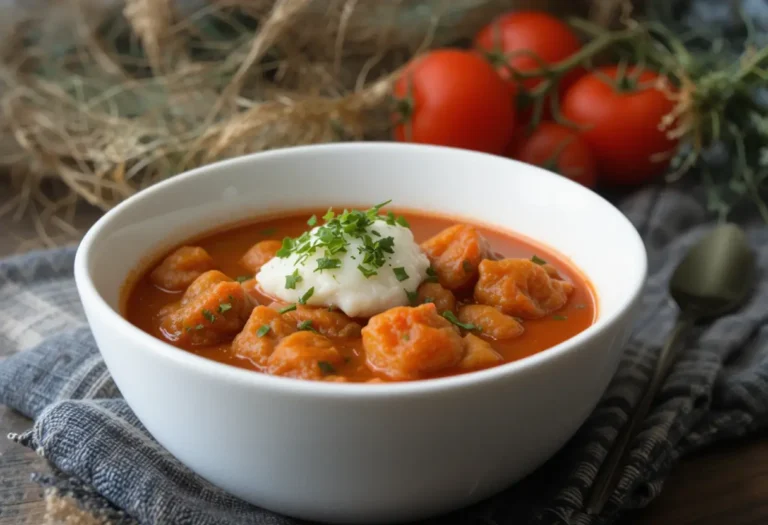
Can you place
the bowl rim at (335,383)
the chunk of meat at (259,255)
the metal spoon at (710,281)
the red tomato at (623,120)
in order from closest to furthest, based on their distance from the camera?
the bowl rim at (335,383)
the chunk of meat at (259,255)
the metal spoon at (710,281)
the red tomato at (623,120)

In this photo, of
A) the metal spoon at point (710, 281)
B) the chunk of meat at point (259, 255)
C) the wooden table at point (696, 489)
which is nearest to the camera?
the wooden table at point (696, 489)

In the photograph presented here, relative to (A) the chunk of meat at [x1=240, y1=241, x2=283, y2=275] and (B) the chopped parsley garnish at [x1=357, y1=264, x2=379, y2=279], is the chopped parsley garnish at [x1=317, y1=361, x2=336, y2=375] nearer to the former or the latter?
(B) the chopped parsley garnish at [x1=357, y1=264, x2=379, y2=279]

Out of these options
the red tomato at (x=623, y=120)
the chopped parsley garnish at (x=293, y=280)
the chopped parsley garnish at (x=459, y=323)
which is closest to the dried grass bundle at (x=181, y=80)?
the red tomato at (x=623, y=120)

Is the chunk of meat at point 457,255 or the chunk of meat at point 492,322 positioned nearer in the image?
the chunk of meat at point 492,322

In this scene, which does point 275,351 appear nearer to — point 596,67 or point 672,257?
point 672,257

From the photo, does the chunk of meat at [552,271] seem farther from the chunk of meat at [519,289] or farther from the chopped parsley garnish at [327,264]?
the chopped parsley garnish at [327,264]

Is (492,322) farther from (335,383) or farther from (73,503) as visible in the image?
(73,503)
